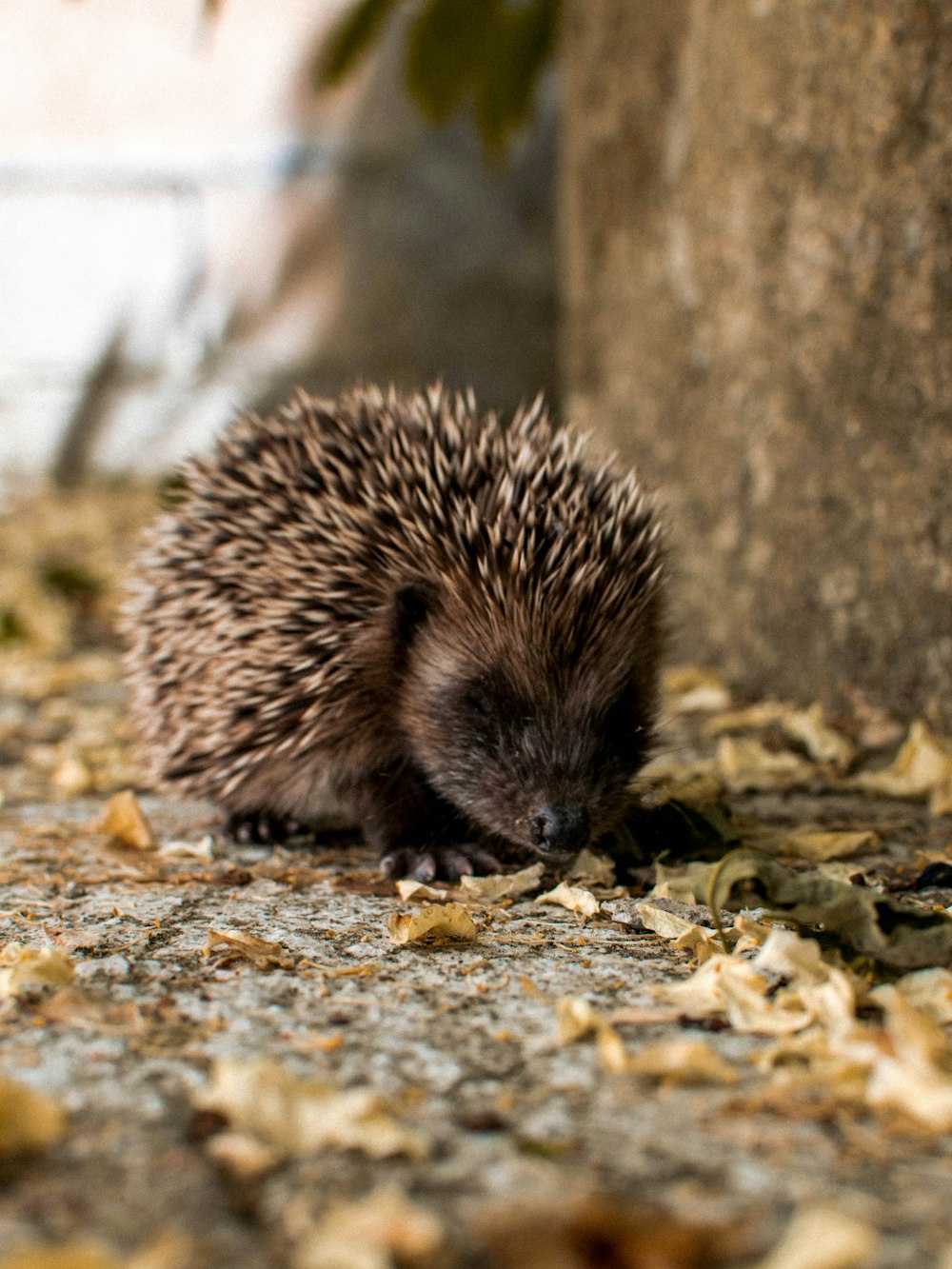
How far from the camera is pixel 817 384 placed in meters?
5.09

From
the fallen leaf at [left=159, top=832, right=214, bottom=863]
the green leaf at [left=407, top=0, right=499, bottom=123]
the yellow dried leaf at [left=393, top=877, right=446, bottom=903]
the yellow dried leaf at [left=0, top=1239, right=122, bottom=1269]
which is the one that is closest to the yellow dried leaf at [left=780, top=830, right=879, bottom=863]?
the yellow dried leaf at [left=393, top=877, right=446, bottom=903]

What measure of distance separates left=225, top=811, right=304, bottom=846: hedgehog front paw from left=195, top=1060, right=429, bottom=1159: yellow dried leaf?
2050 mm

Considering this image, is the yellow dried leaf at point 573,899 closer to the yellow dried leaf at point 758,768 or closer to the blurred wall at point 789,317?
the yellow dried leaf at point 758,768

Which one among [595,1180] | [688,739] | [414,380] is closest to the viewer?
[595,1180]

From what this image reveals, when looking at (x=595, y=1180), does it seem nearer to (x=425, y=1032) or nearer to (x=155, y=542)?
(x=425, y=1032)

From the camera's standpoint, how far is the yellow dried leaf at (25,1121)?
210cm

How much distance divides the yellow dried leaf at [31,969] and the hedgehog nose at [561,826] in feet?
3.94

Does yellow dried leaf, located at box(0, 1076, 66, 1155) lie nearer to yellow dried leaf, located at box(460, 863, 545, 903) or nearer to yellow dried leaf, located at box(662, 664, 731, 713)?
yellow dried leaf, located at box(460, 863, 545, 903)

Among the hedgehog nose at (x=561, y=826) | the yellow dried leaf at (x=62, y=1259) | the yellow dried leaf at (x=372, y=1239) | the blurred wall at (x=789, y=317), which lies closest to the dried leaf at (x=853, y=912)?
the hedgehog nose at (x=561, y=826)

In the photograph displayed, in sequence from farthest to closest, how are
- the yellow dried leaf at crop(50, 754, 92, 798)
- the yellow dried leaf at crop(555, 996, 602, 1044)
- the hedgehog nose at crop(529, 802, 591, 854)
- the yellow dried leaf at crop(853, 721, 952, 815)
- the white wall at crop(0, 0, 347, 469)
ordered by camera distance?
the white wall at crop(0, 0, 347, 469)
the yellow dried leaf at crop(50, 754, 92, 798)
the yellow dried leaf at crop(853, 721, 952, 815)
the hedgehog nose at crop(529, 802, 591, 854)
the yellow dried leaf at crop(555, 996, 602, 1044)

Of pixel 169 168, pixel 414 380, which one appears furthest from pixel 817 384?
pixel 169 168

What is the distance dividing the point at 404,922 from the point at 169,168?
9.09m

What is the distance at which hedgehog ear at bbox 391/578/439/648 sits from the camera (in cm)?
390

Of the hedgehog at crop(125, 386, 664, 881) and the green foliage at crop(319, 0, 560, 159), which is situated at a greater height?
the green foliage at crop(319, 0, 560, 159)
